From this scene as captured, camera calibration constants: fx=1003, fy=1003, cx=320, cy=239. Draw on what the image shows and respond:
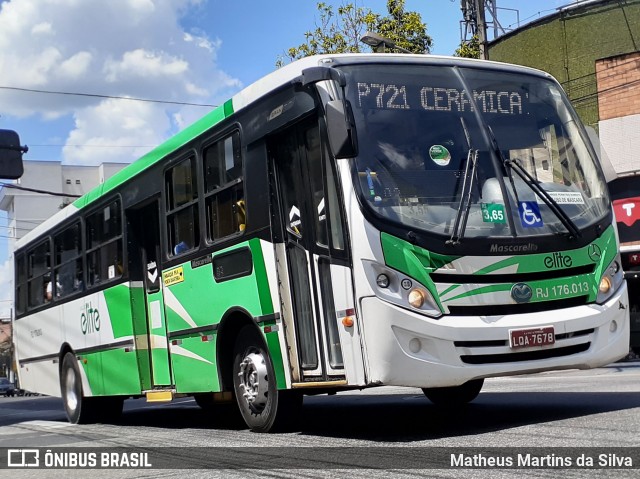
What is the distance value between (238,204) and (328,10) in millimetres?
27955

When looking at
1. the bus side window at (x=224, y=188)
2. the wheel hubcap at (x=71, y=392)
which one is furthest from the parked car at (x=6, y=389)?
the bus side window at (x=224, y=188)

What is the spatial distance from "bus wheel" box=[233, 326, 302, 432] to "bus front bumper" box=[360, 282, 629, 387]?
5.37 ft

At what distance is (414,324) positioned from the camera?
24.5 ft

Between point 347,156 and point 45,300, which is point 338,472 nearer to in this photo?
point 347,156

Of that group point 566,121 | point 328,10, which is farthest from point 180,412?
point 328,10

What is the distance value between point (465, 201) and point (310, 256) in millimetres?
1389

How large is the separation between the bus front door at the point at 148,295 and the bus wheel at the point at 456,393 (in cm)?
299

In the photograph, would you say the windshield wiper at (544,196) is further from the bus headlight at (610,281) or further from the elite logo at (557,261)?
the bus headlight at (610,281)

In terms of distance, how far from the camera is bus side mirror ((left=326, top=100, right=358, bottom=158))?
300 inches

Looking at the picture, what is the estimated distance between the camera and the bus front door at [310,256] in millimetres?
7977

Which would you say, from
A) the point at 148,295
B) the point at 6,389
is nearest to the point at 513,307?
the point at 148,295

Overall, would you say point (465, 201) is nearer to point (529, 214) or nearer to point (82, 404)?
point (529, 214)

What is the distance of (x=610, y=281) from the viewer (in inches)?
328

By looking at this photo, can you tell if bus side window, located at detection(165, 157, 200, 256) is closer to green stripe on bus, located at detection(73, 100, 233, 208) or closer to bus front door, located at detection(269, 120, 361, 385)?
green stripe on bus, located at detection(73, 100, 233, 208)
